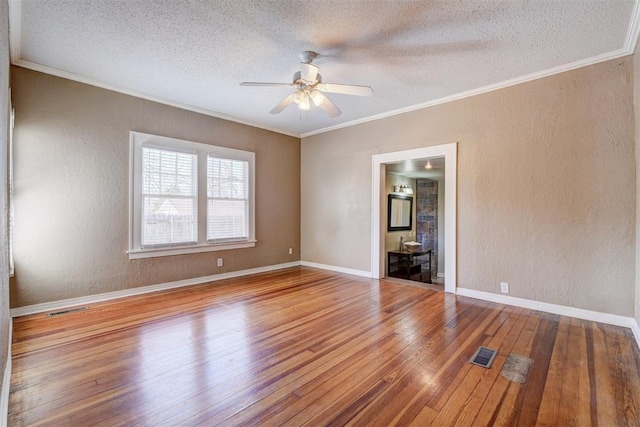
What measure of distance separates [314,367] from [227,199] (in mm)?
3597

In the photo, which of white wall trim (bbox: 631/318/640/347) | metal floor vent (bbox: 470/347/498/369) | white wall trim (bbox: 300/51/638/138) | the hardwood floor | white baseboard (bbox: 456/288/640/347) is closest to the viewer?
the hardwood floor

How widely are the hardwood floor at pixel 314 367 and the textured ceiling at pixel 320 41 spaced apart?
111 inches

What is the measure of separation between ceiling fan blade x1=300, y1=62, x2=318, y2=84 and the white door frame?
234 cm

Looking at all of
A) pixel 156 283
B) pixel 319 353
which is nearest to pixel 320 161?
pixel 156 283

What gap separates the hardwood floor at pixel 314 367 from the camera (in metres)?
1.72

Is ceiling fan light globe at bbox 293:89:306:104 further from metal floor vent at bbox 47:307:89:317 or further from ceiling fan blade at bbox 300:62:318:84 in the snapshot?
metal floor vent at bbox 47:307:89:317

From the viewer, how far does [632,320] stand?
9.57 ft

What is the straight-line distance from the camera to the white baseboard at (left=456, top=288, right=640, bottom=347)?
2.96 m

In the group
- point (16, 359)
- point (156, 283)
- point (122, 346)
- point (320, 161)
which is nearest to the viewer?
point (16, 359)

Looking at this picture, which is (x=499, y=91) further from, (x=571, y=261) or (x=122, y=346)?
(x=122, y=346)

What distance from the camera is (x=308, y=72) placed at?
2.81 meters

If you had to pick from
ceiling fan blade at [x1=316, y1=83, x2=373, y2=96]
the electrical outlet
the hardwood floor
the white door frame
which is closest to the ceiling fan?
ceiling fan blade at [x1=316, y1=83, x2=373, y2=96]

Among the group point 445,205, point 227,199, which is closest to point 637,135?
point 445,205

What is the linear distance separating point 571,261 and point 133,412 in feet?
14.1
